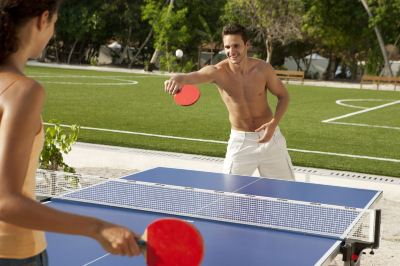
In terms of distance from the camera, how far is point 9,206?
2.08 m

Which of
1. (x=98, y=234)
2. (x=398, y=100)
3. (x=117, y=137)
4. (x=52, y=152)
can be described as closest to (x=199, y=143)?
(x=117, y=137)

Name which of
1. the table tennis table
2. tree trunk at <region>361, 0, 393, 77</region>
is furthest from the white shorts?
tree trunk at <region>361, 0, 393, 77</region>

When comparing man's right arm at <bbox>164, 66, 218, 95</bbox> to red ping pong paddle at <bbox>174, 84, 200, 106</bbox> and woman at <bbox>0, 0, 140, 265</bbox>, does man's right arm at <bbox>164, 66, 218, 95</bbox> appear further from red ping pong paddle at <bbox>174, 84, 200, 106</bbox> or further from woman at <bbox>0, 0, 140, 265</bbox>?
woman at <bbox>0, 0, 140, 265</bbox>

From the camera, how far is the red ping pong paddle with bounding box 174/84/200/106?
614cm

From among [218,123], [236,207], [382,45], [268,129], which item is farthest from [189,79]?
[382,45]

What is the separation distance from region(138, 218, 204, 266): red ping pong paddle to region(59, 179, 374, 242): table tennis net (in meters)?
2.22

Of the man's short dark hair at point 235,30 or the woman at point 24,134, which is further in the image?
the man's short dark hair at point 235,30

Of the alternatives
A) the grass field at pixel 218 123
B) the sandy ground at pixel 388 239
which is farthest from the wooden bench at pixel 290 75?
the sandy ground at pixel 388 239

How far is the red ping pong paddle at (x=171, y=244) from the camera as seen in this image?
7.46ft

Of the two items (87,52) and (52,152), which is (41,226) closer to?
(52,152)

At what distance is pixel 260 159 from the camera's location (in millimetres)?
7023

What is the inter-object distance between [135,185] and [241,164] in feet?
5.85

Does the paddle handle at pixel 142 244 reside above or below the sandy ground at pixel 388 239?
above

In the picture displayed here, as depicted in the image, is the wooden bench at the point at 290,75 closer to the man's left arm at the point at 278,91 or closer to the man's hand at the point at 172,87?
the man's left arm at the point at 278,91
